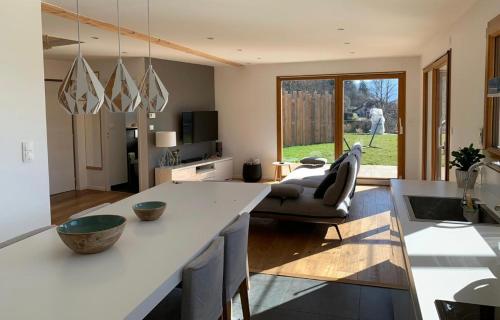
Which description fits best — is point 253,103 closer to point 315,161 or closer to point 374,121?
point 315,161

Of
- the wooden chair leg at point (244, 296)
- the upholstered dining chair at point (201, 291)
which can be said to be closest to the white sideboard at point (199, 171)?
the wooden chair leg at point (244, 296)

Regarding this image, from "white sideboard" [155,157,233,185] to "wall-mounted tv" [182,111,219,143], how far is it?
0.49m

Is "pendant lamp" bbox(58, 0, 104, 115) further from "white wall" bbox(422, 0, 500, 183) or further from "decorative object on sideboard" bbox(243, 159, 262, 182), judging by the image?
"decorative object on sideboard" bbox(243, 159, 262, 182)

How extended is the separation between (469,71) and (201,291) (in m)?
3.42

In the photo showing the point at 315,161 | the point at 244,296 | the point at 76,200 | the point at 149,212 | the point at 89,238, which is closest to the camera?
the point at 89,238

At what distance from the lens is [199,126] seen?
343 inches

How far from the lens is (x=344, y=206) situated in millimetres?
4914

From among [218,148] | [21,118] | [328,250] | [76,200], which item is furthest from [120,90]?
[218,148]

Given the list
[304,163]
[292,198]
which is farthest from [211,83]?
[292,198]

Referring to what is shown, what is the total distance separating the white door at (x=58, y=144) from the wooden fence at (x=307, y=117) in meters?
4.24

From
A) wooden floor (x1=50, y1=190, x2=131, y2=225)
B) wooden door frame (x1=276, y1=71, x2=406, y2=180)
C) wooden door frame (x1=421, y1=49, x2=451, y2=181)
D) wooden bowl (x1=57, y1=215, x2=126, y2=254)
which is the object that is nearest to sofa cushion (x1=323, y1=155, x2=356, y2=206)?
wooden door frame (x1=421, y1=49, x2=451, y2=181)

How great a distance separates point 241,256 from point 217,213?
0.32m

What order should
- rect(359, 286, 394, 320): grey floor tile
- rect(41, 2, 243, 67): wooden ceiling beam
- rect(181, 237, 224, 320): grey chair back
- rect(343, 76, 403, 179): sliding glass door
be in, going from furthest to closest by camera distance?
1. rect(343, 76, 403, 179): sliding glass door
2. rect(41, 2, 243, 67): wooden ceiling beam
3. rect(359, 286, 394, 320): grey floor tile
4. rect(181, 237, 224, 320): grey chair back

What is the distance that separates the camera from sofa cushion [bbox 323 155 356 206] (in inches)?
185
